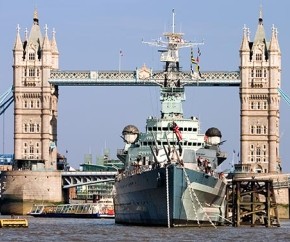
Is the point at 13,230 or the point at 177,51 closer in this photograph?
the point at 13,230

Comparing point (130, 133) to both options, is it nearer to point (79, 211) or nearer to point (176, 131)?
point (176, 131)

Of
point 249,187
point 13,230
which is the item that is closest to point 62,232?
point 13,230

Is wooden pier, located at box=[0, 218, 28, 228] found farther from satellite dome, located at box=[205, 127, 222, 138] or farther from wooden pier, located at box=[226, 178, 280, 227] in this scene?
satellite dome, located at box=[205, 127, 222, 138]

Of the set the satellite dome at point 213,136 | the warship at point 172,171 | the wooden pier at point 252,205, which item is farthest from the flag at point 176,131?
the satellite dome at point 213,136

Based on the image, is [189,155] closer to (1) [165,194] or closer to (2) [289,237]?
(1) [165,194]

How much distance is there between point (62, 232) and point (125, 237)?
1168 centimetres

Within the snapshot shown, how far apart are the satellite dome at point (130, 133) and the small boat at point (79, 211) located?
36.2 m

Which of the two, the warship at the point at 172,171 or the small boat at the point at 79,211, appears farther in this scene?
the small boat at the point at 79,211

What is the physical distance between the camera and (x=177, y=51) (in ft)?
444

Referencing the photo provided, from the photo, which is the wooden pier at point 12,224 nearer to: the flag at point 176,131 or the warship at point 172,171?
the warship at point 172,171

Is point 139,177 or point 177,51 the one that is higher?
point 177,51

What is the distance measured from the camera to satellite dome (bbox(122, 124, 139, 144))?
140 metres

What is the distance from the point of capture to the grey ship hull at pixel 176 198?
111312 millimetres

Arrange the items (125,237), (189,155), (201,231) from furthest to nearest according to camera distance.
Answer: (189,155) < (201,231) < (125,237)
